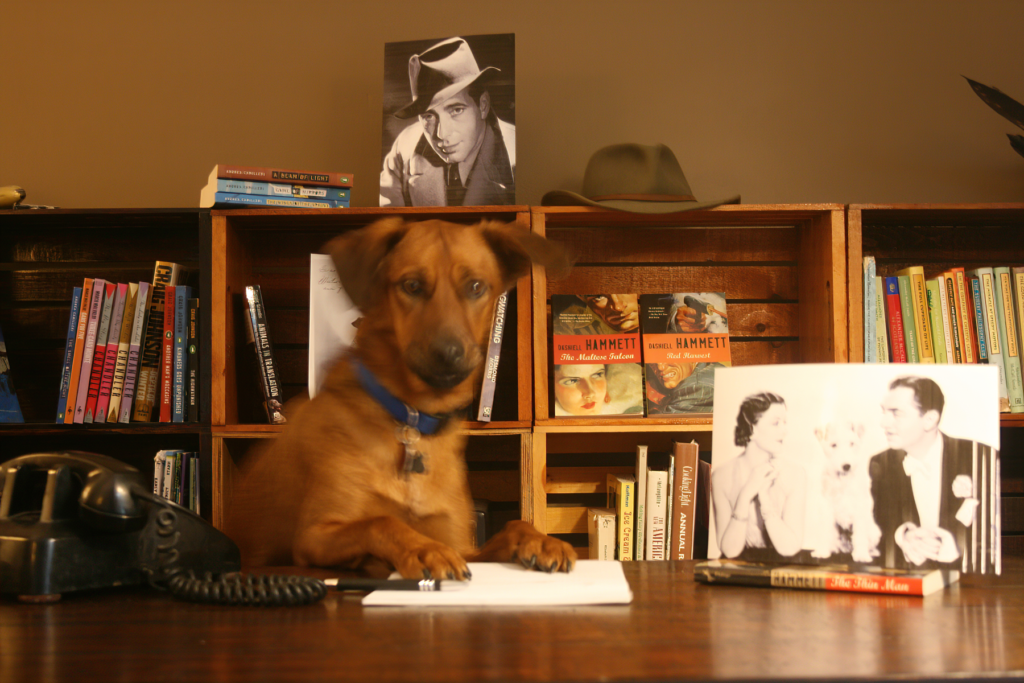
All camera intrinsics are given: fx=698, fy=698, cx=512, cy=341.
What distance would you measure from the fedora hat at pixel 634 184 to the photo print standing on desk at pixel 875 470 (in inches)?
43.6

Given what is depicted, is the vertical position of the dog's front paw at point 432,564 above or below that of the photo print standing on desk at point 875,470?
below

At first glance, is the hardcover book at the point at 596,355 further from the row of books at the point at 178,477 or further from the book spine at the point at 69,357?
the book spine at the point at 69,357

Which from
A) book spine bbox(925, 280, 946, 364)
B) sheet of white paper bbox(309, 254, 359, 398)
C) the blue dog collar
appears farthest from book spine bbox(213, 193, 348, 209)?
book spine bbox(925, 280, 946, 364)

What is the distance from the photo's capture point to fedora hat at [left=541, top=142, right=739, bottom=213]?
180 centimetres

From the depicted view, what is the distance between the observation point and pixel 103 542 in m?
0.74

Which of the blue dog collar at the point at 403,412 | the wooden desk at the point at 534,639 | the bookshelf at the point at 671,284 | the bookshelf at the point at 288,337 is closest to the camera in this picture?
the wooden desk at the point at 534,639

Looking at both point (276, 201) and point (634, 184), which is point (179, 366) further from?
point (634, 184)

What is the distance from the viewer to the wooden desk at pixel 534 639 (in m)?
0.48

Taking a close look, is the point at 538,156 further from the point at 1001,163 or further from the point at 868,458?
the point at 868,458

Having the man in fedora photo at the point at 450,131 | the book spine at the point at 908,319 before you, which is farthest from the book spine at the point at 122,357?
the book spine at the point at 908,319

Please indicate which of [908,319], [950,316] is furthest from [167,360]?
[950,316]

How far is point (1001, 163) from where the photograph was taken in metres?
2.11

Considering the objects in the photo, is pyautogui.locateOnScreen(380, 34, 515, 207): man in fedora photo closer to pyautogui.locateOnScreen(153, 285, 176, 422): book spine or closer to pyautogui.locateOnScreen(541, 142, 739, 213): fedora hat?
pyautogui.locateOnScreen(541, 142, 739, 213): fedora hat

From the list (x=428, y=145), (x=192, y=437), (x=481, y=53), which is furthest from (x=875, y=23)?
(x=192, y=437)
